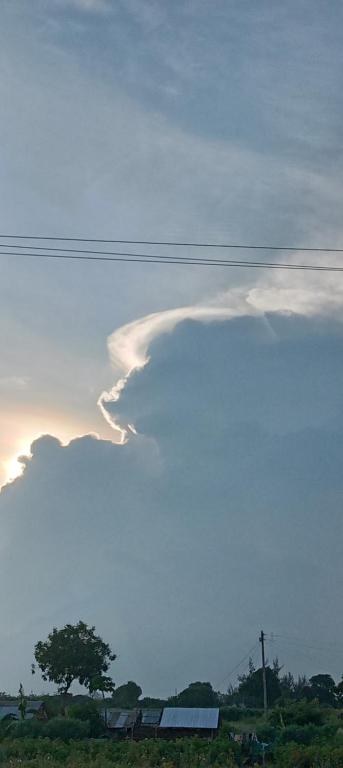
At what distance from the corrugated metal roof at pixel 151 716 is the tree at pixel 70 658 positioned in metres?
37.8

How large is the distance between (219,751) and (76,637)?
230 ft

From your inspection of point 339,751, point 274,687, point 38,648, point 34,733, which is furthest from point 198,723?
point 274,687

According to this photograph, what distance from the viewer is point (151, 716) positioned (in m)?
63.4

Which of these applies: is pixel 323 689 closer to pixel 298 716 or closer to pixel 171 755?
pixel 298 716

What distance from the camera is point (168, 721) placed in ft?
198

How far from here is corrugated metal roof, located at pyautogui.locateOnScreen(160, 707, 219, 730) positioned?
59.0m

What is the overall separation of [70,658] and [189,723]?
46.2 metres

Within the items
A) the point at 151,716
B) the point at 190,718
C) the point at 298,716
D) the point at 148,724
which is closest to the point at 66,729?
the point at 148,724

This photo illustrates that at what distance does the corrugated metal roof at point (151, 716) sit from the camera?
61550 mm

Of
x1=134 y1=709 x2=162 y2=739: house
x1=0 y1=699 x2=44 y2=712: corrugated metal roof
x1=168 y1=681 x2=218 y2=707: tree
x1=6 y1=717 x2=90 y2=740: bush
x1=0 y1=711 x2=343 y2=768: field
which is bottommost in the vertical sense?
x1=0 y1=711 x2=343 y2=768: field

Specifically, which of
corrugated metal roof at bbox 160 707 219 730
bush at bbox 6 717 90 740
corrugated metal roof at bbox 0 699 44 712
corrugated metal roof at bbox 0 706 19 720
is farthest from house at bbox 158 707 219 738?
corrugated metal roof at bbox 0 699 44 712

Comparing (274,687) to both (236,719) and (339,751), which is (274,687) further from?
(339,751)

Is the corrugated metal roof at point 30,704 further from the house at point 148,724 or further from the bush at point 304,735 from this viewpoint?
the bush at point 304,735

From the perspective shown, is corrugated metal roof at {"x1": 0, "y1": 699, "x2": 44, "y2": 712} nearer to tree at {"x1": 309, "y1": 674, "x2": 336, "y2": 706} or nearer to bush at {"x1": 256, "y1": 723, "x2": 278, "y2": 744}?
bush at {"x1": 256, "y1": 723, "x2": 278, "y2": 744}
